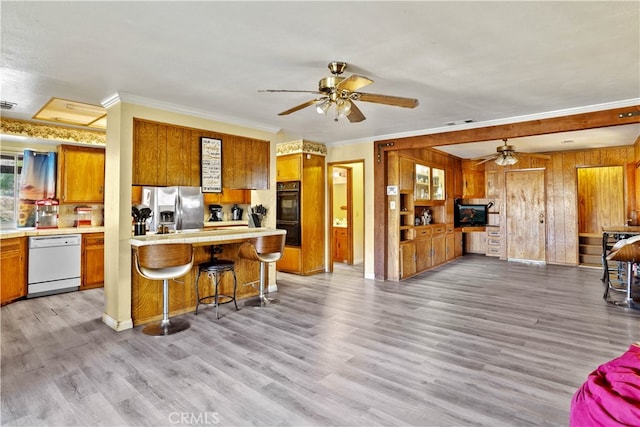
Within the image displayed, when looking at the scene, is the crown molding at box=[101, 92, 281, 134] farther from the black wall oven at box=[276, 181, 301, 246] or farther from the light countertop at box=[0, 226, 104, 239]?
the light countertop at box=[0, 226, 104, 239]

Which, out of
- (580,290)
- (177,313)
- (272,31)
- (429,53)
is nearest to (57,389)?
(177,313)

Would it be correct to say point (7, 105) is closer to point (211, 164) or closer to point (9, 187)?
point (9, 187)

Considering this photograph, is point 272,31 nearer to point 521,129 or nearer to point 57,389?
point 57,389

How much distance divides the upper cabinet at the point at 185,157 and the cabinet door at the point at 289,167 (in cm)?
121

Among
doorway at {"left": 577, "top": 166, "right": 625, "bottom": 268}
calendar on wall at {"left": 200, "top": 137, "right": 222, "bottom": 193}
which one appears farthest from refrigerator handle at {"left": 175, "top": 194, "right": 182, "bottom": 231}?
doorway at {"left": 577, "top": 166, "right": 625, "bottom": 268}

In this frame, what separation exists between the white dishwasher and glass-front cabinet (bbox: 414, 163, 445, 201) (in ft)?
19.4

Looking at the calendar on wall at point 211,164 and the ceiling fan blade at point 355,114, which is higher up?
the ceiling fan blade at point 355,114

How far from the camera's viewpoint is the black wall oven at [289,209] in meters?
6.42

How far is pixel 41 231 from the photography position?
15.9 feet

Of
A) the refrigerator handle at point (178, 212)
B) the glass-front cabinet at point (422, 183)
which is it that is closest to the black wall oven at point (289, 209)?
the refrigerator handle at point (178, 212)

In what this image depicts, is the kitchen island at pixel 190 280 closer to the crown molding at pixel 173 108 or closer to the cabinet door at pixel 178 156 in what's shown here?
the cabinet door at pixel 178 156

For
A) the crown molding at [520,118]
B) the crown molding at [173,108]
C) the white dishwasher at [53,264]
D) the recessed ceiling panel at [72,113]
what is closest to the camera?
the crown molding at [173,108]

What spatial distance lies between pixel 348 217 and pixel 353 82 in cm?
518

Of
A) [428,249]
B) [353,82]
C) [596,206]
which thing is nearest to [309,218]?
[428,249]
